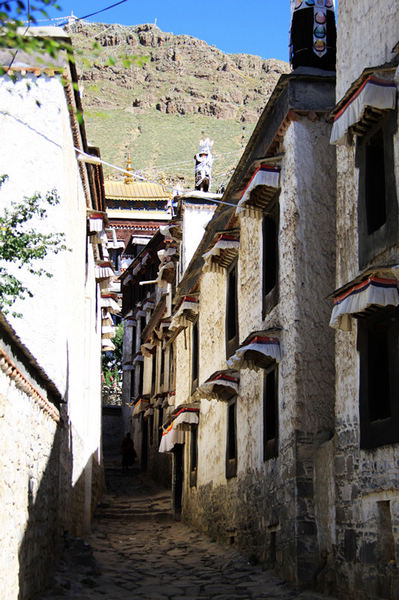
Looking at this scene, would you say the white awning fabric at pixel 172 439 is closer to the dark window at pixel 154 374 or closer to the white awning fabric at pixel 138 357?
the dark window at pixel 154 374

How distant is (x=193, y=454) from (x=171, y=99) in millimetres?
75675

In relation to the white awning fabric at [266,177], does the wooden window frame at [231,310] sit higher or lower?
lower

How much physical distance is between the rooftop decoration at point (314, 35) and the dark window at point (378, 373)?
5.08 metres

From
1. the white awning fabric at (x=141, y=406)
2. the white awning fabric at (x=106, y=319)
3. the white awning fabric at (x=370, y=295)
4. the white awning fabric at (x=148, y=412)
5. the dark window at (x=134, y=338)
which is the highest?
the dark window at (x=134, y=338)

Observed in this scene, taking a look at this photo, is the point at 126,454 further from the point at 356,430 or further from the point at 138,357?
the point at 356,430

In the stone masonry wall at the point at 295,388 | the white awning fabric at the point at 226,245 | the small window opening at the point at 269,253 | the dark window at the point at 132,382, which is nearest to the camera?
the stone masonry wall at the point at 295,388

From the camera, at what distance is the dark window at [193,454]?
17344mm

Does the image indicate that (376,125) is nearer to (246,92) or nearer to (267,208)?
(267,208)

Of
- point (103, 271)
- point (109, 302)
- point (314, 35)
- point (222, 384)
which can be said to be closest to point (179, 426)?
point (103, 271)

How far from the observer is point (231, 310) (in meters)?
14.5

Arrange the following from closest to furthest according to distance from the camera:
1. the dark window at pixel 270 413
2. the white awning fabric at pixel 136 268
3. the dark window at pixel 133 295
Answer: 1. the dark window at pixel 270 413
2. the white awning fabric at pixel 136 268
3. the dark window at pixel 133 295

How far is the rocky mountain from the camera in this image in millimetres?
71875

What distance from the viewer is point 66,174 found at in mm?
12656

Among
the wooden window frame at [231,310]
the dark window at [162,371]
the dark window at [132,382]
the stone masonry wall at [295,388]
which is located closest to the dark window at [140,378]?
the dark window at [132,382]
